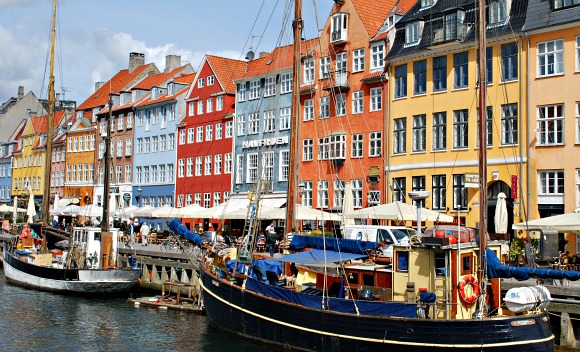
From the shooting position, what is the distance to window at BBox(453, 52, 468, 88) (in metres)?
37.7

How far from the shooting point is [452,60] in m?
38.3

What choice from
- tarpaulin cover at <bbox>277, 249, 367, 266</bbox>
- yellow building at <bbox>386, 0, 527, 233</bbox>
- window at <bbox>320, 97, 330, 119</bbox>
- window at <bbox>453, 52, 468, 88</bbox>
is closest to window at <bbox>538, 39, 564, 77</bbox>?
yellow building at <bbox>386, 0, 527, 233</bbox>

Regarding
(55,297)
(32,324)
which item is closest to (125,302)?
(55,297)

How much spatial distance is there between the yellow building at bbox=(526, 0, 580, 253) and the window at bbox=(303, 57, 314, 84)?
49.0ft

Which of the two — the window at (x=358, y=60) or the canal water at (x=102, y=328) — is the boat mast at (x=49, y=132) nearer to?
the canal water at (x=102, y=328)

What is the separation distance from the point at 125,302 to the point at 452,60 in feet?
63.5

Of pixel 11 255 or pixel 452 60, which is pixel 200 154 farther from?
pixel 452 60

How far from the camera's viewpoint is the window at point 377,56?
42.4 m

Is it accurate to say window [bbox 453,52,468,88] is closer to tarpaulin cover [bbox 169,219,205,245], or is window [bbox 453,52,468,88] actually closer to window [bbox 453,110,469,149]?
window [bbox 453,110,469,149]

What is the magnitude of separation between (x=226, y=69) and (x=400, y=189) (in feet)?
72.5

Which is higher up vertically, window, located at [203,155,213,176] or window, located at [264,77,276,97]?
window, located at [264,77,276,97]

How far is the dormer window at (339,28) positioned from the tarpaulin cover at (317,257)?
24.3m

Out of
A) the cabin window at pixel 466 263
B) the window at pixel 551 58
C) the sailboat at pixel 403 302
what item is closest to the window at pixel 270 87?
the window at pixel 551 58

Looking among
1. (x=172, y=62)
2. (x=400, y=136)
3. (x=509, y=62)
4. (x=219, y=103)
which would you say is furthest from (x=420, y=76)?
(x=172, y=62)
